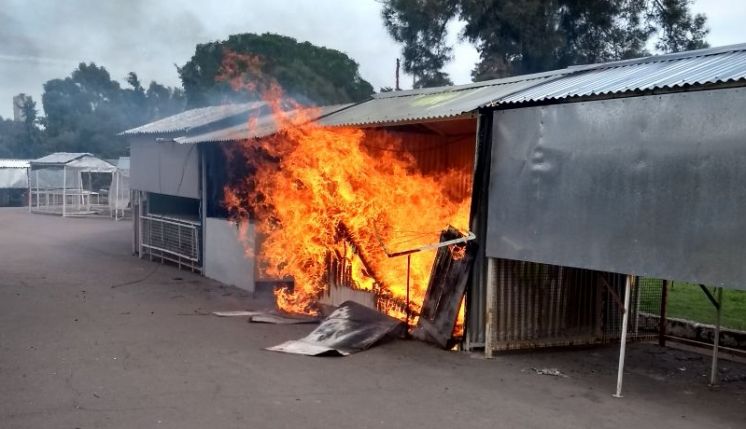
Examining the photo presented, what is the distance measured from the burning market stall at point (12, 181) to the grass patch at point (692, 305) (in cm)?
4382

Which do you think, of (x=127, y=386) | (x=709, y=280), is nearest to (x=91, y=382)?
(x=127, y=386)

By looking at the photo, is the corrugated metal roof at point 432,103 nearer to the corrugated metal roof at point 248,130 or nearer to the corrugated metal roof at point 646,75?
the corrugated metal roof at point 646,75

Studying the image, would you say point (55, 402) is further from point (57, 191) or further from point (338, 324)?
point (57, 191)

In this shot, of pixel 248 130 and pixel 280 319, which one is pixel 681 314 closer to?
pixel 280 319

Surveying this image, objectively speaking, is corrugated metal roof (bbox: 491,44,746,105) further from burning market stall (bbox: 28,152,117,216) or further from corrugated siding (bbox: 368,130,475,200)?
burning market stall (bbox: 28,152,117,216)

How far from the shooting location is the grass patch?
37.6 feet

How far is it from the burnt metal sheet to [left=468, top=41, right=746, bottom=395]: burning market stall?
1cm

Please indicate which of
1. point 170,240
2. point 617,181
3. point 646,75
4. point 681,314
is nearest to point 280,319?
point 617,181

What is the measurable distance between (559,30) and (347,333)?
21.8 m

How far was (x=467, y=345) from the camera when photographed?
928cm

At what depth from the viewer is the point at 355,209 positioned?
1170 centimetres

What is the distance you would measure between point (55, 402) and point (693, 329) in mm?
9861

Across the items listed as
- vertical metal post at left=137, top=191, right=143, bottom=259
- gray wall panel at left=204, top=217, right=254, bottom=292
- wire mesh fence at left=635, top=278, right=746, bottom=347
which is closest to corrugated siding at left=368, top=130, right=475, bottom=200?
wire mesh fence at left=635, top=278, right=746, bottom=347

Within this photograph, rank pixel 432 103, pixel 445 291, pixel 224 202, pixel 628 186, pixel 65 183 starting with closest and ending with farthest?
pixel 628 186 → pixel 445 291 → pixel 432 103 → pixel 224 202 → pixel 65 183
